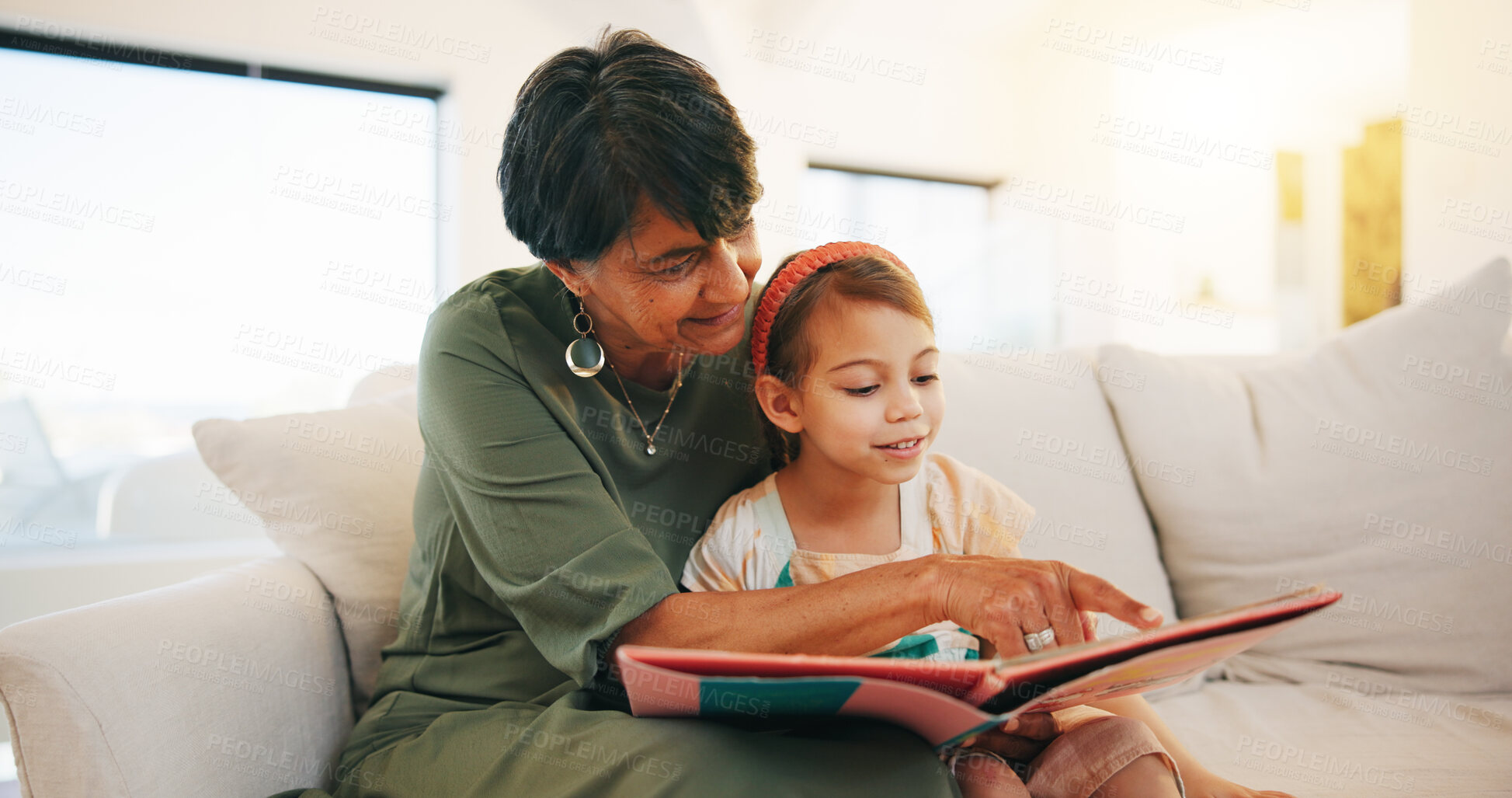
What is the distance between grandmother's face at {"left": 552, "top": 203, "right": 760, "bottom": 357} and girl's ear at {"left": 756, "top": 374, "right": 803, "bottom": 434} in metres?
0.11

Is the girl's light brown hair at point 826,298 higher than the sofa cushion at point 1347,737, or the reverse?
the girl's light brown hair at point 826,298

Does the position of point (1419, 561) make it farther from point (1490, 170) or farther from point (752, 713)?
point (1490, 170)

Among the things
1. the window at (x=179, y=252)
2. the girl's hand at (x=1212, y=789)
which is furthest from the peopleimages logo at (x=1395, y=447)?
the window at (x=179, y=252)

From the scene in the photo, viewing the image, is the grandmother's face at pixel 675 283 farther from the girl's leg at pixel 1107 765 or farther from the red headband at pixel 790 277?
the girl's leg at pixel 1107 765

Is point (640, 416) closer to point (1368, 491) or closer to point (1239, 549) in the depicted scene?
point (1239, 549)

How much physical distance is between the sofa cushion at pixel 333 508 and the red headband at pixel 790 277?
0.65 meters

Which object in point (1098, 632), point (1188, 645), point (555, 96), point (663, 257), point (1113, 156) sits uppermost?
point (1113, 156)

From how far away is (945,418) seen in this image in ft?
5.25

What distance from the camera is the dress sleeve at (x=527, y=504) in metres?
0.96

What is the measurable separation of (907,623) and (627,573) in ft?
0.97

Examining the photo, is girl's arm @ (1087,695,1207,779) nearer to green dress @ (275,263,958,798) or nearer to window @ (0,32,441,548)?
green dress @ (275,263,958,798)

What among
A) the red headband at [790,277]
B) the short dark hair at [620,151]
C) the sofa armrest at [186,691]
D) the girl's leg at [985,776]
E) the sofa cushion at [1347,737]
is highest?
the short dark hair at [620,151]

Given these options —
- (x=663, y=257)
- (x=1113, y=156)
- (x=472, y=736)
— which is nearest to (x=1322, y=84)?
(x=1113, y=156)

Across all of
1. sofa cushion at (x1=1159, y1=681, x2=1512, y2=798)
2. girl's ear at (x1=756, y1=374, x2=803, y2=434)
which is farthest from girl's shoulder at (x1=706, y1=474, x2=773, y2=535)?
sofa cushion at (x1=1159, y1=681, x2=1512, y2=798)
